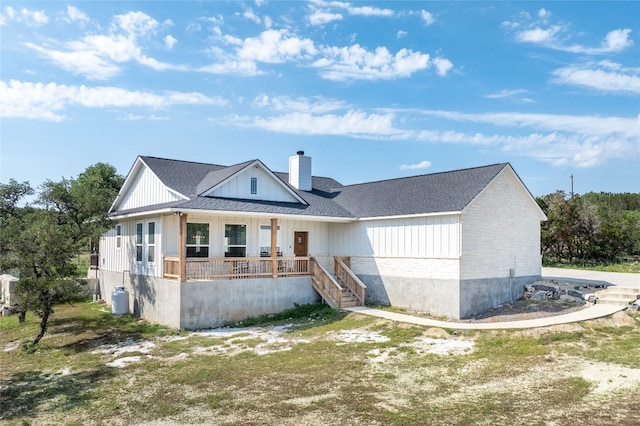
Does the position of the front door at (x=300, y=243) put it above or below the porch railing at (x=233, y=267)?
above

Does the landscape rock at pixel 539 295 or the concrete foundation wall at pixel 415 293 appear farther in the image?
the landscape rock at pixel 539 295

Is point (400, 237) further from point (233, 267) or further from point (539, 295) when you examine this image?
point (233, 267)

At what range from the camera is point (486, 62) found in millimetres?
18688

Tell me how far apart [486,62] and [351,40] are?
5709mm

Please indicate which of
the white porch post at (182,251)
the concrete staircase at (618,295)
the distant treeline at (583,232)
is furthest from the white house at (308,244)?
the distant treeline at (583,232)

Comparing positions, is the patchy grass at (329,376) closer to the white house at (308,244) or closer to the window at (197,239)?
the white house at (308,244)

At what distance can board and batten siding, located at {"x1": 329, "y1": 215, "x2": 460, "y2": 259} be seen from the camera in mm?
16109

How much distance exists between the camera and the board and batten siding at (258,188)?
18016mm

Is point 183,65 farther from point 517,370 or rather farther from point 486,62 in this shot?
point 517,370

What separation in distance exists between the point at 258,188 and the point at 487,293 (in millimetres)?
9781

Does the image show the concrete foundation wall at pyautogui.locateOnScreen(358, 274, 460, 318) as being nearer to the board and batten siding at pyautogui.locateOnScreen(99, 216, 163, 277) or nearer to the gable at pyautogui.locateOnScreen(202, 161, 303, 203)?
the gable at pyautogui.locateOnScreen(202, 161, 303, 203)

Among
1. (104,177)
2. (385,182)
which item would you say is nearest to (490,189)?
(385,182)

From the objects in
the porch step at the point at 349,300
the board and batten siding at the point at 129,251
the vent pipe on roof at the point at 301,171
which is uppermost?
the vent pipe on roof at the point at 301,171

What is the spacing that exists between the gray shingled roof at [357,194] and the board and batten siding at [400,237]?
0.40 m
